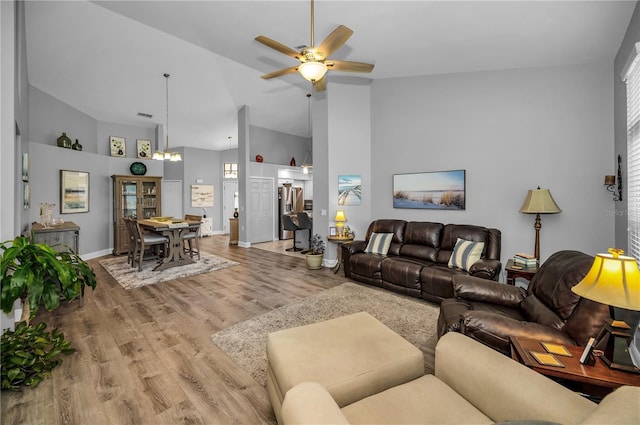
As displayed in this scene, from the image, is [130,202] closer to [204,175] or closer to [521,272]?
[204,175]

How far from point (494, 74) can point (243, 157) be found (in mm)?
5894

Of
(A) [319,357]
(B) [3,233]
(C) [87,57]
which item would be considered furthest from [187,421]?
(C) [87,57]

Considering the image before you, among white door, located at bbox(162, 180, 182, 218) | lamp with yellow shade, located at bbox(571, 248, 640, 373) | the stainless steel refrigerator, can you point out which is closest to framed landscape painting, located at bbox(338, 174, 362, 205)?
the stainless steel refrigerator

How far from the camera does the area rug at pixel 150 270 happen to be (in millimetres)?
4648

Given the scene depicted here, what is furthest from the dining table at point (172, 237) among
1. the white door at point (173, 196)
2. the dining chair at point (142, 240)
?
the white door at point (173, 196)

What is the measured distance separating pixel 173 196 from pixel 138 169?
251 centimetres

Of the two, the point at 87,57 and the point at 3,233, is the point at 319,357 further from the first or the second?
the point at 87,57

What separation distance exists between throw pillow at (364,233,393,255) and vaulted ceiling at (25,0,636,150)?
2.81m

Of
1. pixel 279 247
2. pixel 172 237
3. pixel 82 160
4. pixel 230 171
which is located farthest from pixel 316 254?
pixel 82 160

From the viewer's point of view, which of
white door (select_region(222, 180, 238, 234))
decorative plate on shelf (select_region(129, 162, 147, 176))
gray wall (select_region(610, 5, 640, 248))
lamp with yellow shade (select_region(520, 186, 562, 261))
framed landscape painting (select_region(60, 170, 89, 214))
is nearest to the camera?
gray wall (select_region(610, 5, 640, 248))

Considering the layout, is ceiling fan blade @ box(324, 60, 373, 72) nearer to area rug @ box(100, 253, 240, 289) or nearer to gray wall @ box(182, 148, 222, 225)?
area rug @ box(100, 253, 240, 289)

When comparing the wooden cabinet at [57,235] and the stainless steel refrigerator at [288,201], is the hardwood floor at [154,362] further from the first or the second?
the stainless steel refrigerator at [288,201]

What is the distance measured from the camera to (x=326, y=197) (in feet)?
18.3

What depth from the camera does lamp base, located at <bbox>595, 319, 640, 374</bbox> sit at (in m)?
1.36
